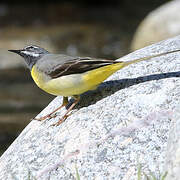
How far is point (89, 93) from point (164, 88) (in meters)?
1.00

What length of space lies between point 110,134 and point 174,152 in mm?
941

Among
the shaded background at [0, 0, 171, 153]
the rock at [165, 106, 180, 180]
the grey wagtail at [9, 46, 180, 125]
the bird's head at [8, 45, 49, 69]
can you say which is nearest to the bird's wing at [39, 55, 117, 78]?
the grey wagtail at [9, 46, 180, 125]

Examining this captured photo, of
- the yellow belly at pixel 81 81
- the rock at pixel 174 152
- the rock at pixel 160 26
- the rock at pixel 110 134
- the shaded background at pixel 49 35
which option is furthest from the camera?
the rock at pixel 160 26

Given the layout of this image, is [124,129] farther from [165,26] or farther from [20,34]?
[20,34]

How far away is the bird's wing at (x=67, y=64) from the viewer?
208 inches

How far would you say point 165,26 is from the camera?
1570cm

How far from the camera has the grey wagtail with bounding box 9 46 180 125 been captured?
5246 mm

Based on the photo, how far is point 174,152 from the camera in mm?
3865

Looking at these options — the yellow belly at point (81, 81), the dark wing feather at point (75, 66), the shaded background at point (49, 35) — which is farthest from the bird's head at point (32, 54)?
the shaded background at point (49, 35)

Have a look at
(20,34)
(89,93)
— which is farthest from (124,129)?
(20,34)

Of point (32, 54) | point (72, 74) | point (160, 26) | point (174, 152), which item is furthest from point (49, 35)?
point (174, 152)

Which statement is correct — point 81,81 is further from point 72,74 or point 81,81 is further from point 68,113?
point 68,113

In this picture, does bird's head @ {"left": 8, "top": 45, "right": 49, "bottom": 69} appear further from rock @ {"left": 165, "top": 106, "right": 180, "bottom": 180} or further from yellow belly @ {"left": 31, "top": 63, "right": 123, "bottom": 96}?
rock @ {"left": 165, "top": 106, "right": 180, "bottom": 180}

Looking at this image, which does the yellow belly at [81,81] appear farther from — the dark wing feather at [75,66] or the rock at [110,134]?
the rock at [110,134]
